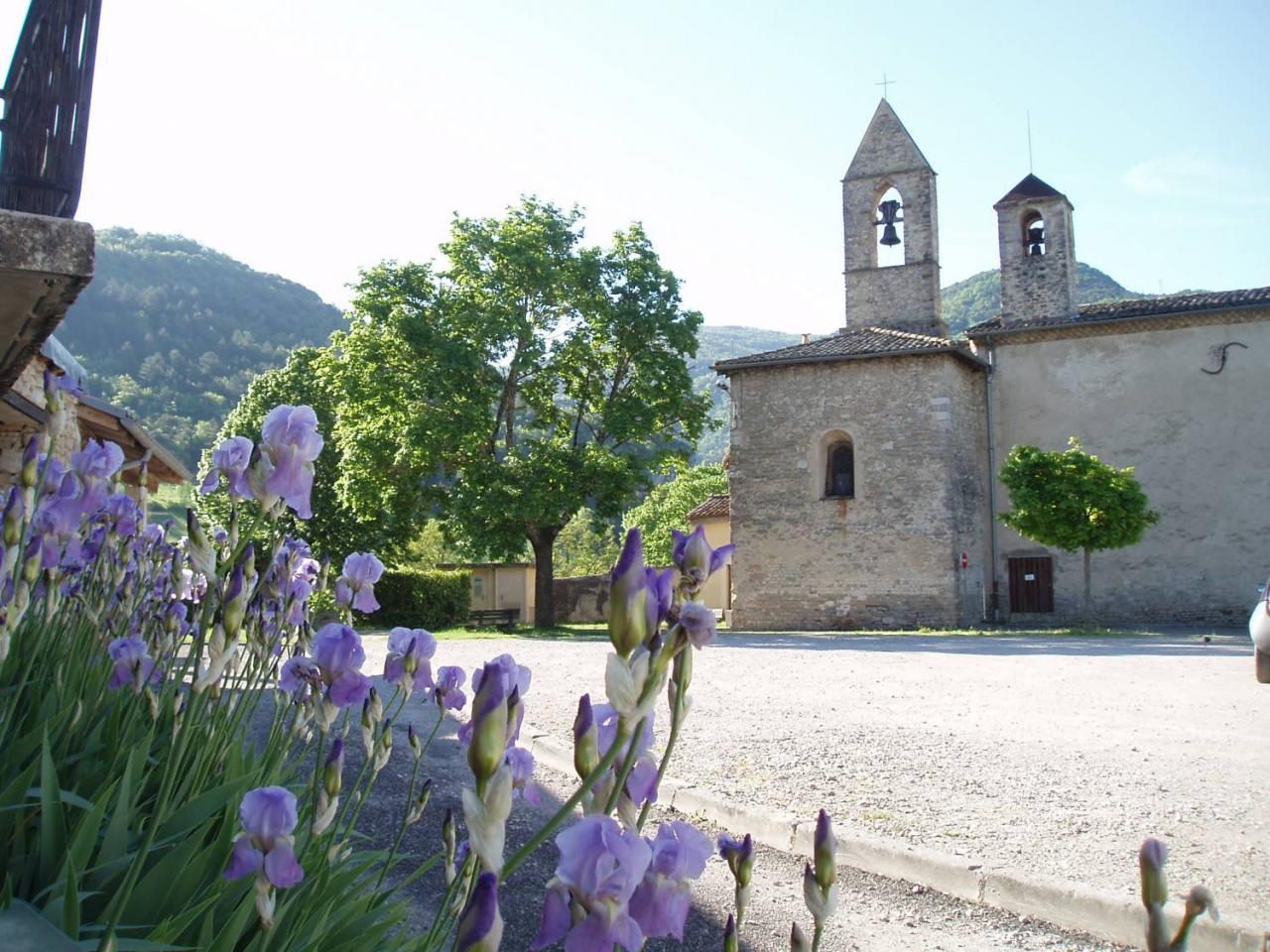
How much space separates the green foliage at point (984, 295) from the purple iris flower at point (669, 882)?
276ft

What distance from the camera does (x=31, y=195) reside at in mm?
2816

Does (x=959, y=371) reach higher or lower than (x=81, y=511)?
higher

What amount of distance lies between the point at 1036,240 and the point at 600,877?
2765 cm

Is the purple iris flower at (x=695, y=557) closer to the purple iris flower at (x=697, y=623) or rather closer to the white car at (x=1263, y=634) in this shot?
the purple iris flower at (x=697, y=623)

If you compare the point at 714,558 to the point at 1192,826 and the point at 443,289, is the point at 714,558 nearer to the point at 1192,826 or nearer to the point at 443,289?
the point at 1192,826

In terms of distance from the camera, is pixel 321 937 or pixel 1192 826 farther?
pixel 1192 826

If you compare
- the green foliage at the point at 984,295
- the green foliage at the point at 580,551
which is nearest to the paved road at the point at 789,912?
the green foliage at the point at 580,551

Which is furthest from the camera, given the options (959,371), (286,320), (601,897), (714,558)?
(286,320)

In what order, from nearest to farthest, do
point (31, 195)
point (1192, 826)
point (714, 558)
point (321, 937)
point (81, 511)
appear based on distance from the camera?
point (714, 558) < point (321, 937) < point (81, 511) < point (31, 195) < point (1192, 826)

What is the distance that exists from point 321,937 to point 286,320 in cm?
7651

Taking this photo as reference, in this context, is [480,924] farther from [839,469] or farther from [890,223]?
[890,223]

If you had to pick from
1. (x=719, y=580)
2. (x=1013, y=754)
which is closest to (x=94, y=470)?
(x=1013, y=754)

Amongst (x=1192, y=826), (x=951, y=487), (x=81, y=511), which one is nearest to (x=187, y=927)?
(x=81, y=511)

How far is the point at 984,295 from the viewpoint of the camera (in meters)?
102
